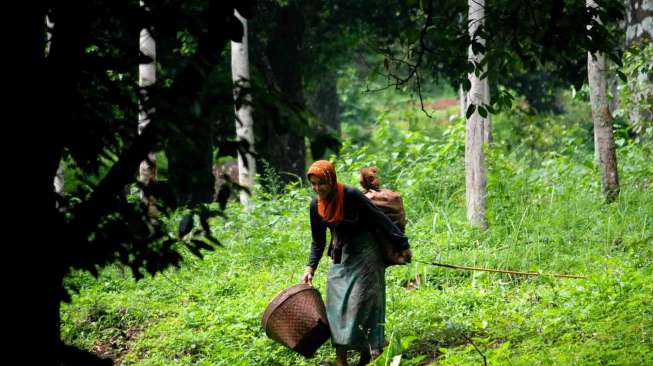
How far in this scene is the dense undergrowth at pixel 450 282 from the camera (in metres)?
6.75

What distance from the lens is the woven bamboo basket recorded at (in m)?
6.65

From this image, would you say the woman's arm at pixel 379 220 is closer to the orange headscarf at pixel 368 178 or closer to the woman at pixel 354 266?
the woman at pixel 354 266

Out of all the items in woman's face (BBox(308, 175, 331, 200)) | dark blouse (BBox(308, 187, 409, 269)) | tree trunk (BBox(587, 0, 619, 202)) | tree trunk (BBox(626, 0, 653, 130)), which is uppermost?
tree trunk (BBox(626, 0, 653, 130))

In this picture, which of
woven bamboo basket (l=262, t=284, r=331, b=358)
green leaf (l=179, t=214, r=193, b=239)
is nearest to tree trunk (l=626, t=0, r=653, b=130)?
woven bamboo basket (l=262, t=284, r=331, b=358)

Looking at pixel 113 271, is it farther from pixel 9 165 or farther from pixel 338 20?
pixel 338 20

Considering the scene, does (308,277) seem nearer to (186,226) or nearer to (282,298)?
(282,298)

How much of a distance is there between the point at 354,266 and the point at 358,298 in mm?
254

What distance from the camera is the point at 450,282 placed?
30.9 ft

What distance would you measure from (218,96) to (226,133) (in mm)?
290

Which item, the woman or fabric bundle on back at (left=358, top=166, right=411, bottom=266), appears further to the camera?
fabric bundle on back at (left=358, top=166, right=411, bottom=266)

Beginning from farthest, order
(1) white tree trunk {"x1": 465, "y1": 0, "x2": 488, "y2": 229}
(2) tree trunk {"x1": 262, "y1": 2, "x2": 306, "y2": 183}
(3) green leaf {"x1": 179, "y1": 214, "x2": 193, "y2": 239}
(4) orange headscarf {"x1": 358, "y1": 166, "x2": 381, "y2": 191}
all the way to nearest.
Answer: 1. (2) tree trunk {"x1": 262, "y1": 2, "x2": 306, "y2": 183}
2. (1) white tree trunk {"x1": 465, "y1": 0, "x2": 488, "y2": 229}
3. (4) orange headscarf {"x1": 358, "y1": 166, "x2": 381, "y2": 191}
4. (3) green leaf {"x1": 179, "y1": 214, "x2": 193, "y2": 239}

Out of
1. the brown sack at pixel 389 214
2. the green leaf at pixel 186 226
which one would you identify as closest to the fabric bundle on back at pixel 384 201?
the brown sack at pixel 389 214

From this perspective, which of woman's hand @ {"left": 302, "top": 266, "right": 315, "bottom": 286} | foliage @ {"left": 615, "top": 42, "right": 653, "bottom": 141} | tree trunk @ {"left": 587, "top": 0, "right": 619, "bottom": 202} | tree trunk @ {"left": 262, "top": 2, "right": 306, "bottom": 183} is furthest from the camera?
tree trunk @ {"left": 262, "top": 2, "right": 306, "bottom": 183}

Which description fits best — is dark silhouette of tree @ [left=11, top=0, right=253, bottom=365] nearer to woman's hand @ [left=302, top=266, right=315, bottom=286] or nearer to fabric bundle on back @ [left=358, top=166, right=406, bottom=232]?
woman's hand @ [left=302, top=266, right=315, bottom=286]
